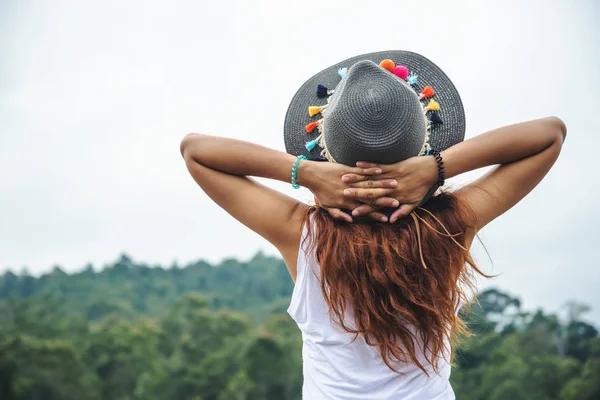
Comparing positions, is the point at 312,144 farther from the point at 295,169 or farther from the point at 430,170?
the point at 430,170

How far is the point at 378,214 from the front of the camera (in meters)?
1.36

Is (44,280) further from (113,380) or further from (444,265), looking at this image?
(444,265)

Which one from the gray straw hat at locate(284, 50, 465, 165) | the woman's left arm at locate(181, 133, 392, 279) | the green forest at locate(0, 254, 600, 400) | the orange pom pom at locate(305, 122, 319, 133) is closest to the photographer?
the gray straw hat at locate(284, 50, 465, 165)

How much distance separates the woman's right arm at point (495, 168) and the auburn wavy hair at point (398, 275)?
0.05 metres

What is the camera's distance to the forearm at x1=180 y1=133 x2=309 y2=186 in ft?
4.78

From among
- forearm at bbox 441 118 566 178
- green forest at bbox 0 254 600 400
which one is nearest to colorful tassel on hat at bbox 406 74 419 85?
forearm at bbox 441 118 566 178

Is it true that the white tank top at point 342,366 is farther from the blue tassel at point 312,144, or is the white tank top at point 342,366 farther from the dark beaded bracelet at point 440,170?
the dark beaded bracelet at point 440,170

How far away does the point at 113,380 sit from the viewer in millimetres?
27641

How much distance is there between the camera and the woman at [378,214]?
53.0 inches

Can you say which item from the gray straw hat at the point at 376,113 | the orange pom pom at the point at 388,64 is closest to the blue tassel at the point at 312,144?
the gray straw hat at the point at 376,113

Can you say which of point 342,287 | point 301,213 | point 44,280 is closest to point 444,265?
point 342,287

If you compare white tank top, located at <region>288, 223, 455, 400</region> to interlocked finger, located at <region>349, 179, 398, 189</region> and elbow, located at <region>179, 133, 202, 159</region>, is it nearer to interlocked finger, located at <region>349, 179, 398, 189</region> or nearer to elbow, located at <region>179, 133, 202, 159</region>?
interlocked finger, located at <region>349, 179, 398, 189</region>

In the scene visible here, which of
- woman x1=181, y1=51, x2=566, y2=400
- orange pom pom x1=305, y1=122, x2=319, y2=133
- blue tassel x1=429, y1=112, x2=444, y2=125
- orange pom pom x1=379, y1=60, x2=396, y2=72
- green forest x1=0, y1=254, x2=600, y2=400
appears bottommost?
green forest x1=0, y1=254, x2=600, y2=400

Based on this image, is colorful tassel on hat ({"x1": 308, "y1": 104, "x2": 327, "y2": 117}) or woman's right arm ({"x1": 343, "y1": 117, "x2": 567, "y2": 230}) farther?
colorful tassel on hat ({"x1": 308, "y1": 104, "x2": 327, "y2": 117})
